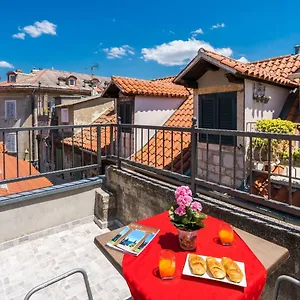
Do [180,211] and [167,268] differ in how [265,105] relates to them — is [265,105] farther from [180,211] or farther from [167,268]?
[167,268]

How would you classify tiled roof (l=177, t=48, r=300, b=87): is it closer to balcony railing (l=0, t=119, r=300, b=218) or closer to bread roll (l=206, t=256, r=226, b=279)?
balcony railing (l=0, t=119, r=300, b=218)

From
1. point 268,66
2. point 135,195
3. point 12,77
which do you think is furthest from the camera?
point 12,77

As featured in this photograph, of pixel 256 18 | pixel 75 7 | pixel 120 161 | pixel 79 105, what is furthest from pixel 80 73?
pixel 120 161

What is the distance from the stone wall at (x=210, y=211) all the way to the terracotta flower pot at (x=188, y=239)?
38.8 inches

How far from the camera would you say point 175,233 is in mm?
1847

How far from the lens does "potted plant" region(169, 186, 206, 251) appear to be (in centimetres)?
161

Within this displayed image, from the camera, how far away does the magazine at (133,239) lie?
1.63m

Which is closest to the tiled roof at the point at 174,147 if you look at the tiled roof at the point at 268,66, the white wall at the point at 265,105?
the white wall at the point at 265,105

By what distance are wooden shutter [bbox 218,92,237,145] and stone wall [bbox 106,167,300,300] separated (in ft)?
5.00

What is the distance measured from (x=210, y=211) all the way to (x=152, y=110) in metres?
4.26

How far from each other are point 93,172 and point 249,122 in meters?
5.05

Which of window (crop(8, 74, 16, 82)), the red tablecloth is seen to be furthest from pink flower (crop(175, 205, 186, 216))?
window (crop(8, 74, 16, 82))

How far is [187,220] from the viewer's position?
162 cm

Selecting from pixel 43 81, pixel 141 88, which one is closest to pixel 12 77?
pixel 43 81
